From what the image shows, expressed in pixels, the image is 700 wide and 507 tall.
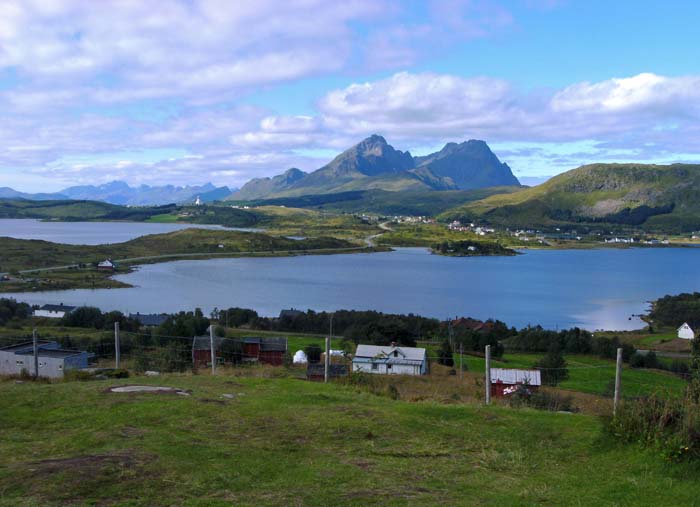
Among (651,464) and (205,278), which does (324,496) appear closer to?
(651,464)

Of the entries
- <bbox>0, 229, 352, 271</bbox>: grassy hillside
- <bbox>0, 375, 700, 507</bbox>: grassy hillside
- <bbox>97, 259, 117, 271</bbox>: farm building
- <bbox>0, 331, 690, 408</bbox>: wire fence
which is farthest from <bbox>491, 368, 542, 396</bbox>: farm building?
<bbox>0, 229, 352, 271</bbox>: grassy hillside

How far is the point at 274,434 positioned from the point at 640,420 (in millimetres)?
4030

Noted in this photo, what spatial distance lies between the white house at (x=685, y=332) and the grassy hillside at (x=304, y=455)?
4837cm

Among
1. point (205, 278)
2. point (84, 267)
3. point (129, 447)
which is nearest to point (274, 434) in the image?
point (129, 447)

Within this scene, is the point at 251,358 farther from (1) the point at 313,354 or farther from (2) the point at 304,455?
(2) the point at 304,455

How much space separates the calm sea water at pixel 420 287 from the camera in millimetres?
59969

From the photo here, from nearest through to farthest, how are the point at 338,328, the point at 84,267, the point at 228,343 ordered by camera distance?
1. the point at 228,343
2. the point at 338,328
3. the point at 84,267

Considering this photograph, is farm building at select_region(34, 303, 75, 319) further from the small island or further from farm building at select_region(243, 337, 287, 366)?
the small island

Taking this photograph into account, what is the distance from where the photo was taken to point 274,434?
7.33m

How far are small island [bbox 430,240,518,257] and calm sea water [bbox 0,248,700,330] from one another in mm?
7072

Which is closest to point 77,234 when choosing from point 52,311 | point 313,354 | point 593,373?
point 52,311

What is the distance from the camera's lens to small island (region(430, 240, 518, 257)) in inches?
4783

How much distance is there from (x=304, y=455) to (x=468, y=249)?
392 ft

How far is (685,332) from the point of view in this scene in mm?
51219
